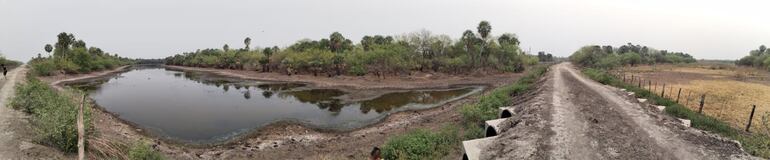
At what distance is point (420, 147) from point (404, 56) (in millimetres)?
57333

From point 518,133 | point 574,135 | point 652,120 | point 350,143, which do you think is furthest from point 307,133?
point 652,120

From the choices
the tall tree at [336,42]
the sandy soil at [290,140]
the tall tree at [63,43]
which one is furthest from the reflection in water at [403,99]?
the tall tree at [63,43]

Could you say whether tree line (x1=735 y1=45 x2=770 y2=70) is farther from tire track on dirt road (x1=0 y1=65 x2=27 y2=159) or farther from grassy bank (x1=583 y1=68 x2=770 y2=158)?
tire track on dirt road (x1=0 y1=65 x2=27 y2=159)

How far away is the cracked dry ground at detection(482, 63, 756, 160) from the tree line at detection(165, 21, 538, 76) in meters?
49.9

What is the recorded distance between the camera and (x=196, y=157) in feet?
62.1

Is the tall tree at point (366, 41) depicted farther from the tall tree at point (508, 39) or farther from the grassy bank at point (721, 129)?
the grassy bank at point (721, 129)

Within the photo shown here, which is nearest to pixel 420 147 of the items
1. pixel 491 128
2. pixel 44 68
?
pixel 491 128

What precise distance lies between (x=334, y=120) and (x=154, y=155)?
15418 mm

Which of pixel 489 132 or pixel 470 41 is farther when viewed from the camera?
pixel 470 41

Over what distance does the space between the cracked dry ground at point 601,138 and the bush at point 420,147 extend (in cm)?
244

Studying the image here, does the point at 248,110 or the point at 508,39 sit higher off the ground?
the point at 508,39

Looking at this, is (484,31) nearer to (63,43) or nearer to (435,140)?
(435,140)

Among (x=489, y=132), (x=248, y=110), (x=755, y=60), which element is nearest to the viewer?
(x=489, y=132)

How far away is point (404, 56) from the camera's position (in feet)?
242
